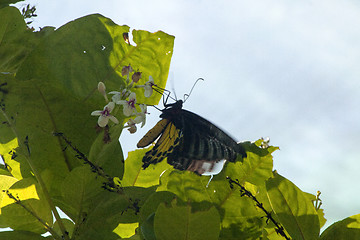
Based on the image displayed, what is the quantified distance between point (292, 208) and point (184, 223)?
0.43 metres

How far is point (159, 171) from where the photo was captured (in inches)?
77.7

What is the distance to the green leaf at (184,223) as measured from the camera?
51.8 inches

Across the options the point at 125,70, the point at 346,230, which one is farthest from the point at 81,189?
the point at 346,230

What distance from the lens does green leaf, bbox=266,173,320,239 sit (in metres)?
1.50

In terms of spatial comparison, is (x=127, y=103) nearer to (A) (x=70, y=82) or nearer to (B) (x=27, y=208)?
(A) (x=70, y=82)

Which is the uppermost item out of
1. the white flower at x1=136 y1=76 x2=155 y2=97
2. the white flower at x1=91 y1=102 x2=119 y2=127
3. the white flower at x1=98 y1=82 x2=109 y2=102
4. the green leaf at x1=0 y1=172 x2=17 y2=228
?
the white flower at x1=136 y1=76 x2=155 y2=97

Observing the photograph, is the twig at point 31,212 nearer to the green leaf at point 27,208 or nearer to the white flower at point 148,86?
the green leaf at point 27,208

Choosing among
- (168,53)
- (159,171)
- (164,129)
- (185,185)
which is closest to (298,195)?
(185,185)

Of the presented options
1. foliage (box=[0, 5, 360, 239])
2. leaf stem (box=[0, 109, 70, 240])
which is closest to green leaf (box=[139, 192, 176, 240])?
foliage (box=[0, 5, 360, 239])

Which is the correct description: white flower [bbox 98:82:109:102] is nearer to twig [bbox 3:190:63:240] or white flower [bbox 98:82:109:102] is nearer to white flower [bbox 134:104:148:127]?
white flower [bbox 134:104:148:127]

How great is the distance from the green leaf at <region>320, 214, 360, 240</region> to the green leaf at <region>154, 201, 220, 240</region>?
442mm

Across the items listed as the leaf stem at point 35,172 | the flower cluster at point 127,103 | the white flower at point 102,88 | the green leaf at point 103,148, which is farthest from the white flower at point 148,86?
the leaf stem at point 35,172

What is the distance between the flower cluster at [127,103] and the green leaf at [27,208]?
0.34 m

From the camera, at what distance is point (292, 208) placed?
1513mm
